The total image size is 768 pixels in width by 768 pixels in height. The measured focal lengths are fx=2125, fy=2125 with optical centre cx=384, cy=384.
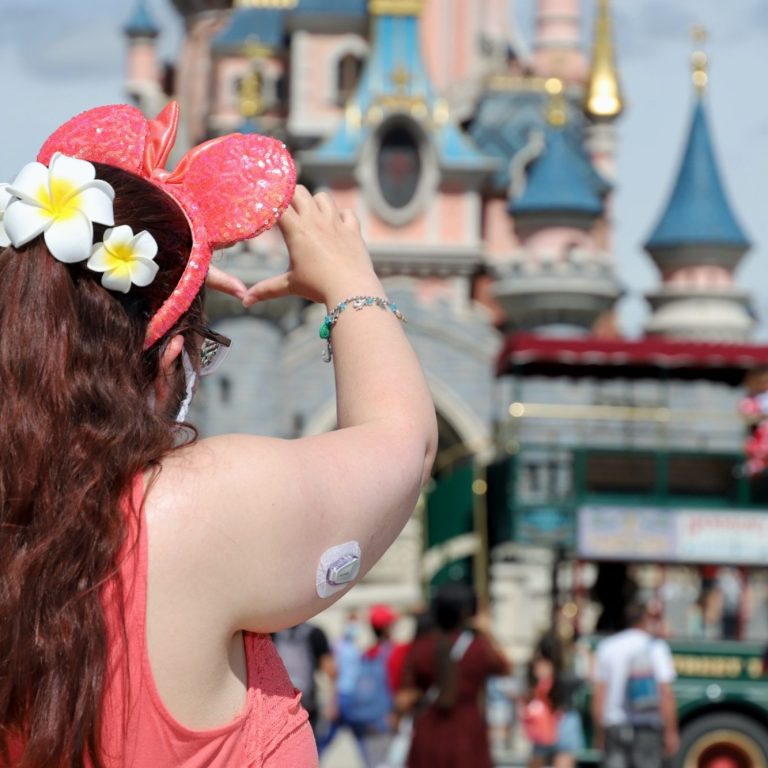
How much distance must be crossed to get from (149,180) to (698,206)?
33787 millimetres

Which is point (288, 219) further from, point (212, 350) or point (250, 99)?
point (250, 99)

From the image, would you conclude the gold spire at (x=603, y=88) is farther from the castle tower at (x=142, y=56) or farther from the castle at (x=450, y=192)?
the castle tower at (x=142, y=56)

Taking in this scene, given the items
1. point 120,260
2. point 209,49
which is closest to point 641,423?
point 209,49

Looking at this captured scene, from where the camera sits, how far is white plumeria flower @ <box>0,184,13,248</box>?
1.75 m

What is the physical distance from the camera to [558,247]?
3409 centimetres

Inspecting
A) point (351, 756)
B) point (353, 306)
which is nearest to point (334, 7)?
point (351, 756)

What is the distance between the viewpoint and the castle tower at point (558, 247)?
32.5 metres

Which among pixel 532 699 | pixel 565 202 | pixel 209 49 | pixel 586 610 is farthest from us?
pixel 209 49

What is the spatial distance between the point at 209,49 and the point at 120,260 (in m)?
39.9

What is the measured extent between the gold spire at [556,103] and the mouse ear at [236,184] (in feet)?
112

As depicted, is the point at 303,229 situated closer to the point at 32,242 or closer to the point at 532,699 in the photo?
the point at 32,242

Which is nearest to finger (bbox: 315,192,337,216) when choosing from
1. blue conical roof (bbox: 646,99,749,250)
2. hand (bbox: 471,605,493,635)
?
hand (bbox: 471,605,493,635)

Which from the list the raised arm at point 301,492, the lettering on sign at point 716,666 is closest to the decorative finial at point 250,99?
the lettering on sign at point 716,666

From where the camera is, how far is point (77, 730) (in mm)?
1629
